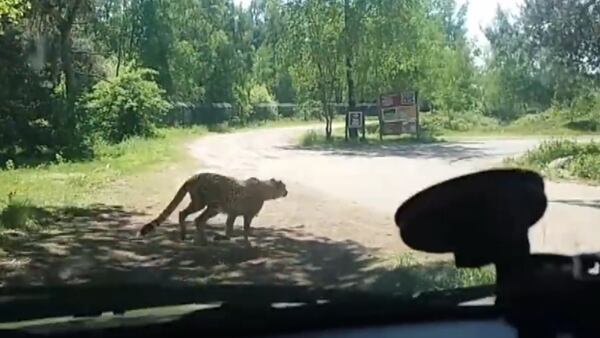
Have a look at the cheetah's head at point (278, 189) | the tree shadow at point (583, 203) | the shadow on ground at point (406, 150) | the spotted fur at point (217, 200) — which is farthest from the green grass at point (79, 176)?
the tree shadow at point (583, 203)

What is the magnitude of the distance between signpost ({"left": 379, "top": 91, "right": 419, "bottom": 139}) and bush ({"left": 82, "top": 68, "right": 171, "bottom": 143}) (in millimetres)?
871

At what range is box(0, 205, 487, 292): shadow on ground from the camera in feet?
10.2

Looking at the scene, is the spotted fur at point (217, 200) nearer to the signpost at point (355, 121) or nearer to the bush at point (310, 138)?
the bush at point (310, 138)

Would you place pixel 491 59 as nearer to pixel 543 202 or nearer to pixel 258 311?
pixel 543 202

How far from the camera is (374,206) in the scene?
3531mm

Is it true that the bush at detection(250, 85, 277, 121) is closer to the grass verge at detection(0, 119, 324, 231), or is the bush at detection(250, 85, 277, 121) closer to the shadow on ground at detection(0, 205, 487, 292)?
the grass verge at detection(0, 119, 324, 231)

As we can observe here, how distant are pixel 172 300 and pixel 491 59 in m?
1.80

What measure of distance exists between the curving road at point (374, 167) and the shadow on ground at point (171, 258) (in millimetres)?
185

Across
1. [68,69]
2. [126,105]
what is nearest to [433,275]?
[126,105]

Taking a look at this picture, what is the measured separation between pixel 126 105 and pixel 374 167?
1044mm

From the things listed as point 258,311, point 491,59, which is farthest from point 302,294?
point 491,59

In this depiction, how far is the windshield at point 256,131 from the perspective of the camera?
3.33m

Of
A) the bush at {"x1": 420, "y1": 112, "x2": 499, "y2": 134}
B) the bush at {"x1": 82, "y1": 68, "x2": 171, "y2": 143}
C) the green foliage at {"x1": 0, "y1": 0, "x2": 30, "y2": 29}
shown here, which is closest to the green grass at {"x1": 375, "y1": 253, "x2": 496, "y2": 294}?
the bush at {"x1": 420, "y1": 112, "x2": 499, "y2": 134}

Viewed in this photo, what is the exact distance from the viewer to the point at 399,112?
3635 mm
